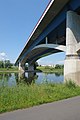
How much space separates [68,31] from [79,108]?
360 inches

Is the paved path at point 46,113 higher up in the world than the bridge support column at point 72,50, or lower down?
lower down

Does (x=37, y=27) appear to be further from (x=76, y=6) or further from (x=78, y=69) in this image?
(x=78, y=69)

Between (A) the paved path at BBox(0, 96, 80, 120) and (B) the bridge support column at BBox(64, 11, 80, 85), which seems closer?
(A) the paved path at BBox(0, 96, 80, 120)

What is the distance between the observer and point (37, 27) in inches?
903

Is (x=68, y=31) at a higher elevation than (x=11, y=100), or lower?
higher

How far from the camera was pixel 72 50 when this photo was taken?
45.6 feet

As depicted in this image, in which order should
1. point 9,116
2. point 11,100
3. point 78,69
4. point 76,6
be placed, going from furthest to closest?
1. point 76,6
2. point 78,69
3. point 11,100
4. point 9,116

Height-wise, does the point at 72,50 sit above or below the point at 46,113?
above

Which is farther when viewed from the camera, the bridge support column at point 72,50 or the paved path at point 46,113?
the bridge support column at point 72,50

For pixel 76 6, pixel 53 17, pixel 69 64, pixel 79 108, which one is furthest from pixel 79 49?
pixel 79 108

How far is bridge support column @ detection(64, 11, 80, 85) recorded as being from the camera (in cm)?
1310

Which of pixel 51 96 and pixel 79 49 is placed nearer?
pixel 51 96

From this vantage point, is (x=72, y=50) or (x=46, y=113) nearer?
(x=46, y=113)

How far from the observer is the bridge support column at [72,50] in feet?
43.0
